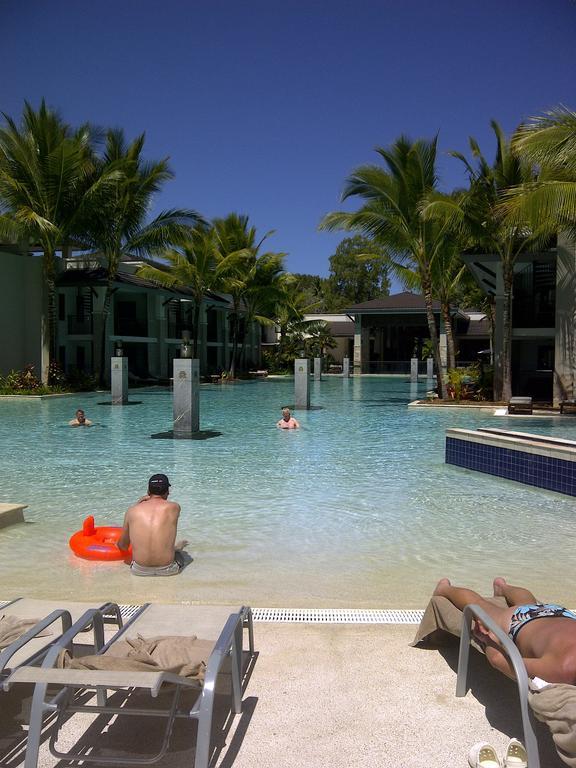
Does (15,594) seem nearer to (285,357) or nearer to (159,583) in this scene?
(159,583)

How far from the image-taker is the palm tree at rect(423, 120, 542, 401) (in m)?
18.8

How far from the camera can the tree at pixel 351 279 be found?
73812 mm

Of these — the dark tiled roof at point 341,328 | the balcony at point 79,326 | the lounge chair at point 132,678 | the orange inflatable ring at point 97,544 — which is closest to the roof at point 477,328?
the dark tiled roof at point 341,328

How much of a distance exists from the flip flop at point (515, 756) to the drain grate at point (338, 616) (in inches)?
57.9

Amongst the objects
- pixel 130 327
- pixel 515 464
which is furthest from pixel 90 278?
pixel 515 464

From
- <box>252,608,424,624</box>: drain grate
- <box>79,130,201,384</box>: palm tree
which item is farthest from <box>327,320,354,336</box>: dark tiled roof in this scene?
<box>252,608,424,624</box>: drain grate

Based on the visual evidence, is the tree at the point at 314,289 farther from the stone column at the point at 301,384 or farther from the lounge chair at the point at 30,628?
the lounge chair at the point at 30,628

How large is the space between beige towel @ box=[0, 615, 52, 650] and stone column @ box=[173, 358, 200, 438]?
36.4 ft

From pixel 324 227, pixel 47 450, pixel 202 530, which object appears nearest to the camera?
pixel 202 530

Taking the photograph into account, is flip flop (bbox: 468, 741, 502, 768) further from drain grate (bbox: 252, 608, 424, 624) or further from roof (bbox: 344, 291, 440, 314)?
roof (bbox: 344, 291, 440, 314)

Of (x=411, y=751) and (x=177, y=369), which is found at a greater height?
(x=177, y=369)

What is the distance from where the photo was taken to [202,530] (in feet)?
23.4

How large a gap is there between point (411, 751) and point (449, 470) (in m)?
8.18

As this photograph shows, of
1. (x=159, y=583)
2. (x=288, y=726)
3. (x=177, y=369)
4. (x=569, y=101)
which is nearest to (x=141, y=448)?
(x=177, y=369)
